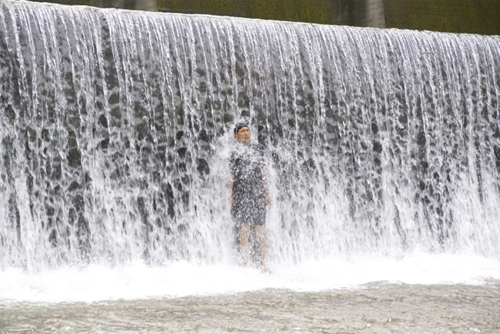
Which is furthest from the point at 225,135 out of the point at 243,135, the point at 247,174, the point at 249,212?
the point at 249,212

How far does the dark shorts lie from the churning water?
0.59m

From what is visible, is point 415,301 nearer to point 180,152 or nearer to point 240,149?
point 240,149

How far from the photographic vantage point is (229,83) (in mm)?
8469

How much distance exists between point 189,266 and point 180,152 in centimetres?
134

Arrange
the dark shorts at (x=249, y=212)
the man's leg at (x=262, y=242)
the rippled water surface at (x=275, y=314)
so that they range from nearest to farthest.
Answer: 1. the rippled water surface at (x=275, y=314)
2. the man's leg at (x=262, y=242)
3. the dark shorts at (x=249, y=212)

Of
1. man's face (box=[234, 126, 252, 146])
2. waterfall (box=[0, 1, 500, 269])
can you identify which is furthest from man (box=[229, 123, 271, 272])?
waterfall (box=[0, 1, 500, 269])

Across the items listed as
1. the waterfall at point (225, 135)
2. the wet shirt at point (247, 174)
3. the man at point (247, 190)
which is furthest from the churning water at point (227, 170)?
the wet shirt at point (247, 174)

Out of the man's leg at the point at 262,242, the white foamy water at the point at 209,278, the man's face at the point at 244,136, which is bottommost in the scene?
the white foamy water at the point at 209,278

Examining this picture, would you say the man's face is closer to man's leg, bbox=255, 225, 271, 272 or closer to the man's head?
the man's head

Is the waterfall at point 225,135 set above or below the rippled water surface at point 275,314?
above

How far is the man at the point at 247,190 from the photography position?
7383 millimetres

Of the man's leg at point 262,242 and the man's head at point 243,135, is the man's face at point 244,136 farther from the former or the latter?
the man's leg at point 262,242

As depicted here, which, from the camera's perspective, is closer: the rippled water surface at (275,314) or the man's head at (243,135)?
the rippled water surface at (275,314)

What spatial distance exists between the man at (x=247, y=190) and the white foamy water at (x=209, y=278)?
363mm
